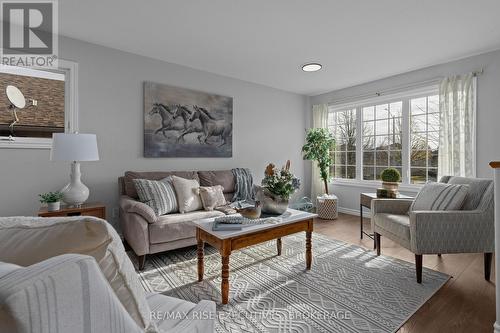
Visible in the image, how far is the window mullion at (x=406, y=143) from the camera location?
388cm

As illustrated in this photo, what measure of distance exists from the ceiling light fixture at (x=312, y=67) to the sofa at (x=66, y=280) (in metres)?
3.50

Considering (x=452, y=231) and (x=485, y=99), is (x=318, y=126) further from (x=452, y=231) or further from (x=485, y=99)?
(x=452, y=231)

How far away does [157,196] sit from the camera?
2701mm

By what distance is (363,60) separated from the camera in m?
3.33

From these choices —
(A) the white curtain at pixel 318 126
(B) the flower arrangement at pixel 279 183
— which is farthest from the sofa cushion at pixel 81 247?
(A) the white curtain at pixel 318 126

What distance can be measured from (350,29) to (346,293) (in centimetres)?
254

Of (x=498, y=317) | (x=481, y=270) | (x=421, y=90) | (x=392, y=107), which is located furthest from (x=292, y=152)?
(x=498, y=317)

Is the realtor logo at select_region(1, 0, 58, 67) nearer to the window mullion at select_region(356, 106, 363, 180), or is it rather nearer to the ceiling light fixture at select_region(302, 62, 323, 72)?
the ceiling light fixture at select_region(302, 62, 323, 72)

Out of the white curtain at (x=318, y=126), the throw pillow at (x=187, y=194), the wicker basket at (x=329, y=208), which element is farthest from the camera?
the white curtain at (x=318, y=126)

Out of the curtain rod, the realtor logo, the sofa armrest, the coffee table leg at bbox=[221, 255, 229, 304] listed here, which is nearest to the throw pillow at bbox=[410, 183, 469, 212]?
the curtain rod

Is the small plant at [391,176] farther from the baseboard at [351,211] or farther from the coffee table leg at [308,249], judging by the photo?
the coffee table leg at [308,249]

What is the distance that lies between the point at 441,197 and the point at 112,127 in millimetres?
3730

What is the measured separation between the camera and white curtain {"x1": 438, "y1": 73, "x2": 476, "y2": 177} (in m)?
3.15

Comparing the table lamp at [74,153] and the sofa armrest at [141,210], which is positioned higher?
the table lamp at [74,153]
